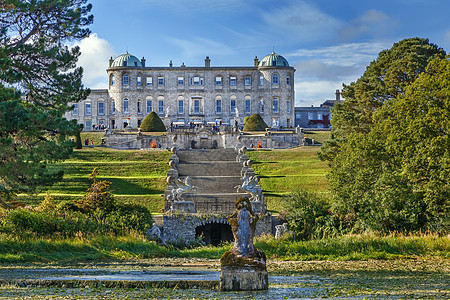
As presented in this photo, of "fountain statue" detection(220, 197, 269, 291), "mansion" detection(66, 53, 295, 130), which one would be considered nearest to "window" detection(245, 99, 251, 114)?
"mansion" detection(66, 53, 295, 130)

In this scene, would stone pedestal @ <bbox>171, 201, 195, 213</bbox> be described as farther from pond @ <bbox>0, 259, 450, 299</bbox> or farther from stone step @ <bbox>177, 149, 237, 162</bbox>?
stone step @ <bbox>177, 149, 237, 162</bbox>

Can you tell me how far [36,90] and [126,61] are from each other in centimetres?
5758

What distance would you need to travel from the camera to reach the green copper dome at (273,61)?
77438 millimetres

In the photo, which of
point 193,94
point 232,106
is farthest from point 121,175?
point 232,106

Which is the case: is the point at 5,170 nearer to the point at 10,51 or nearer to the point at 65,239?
the point at 65,239

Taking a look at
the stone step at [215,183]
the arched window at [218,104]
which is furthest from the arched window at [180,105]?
the stone step at [215,183]

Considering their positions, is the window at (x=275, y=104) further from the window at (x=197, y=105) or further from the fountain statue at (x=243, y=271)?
the fountain statue at (x=243, y=271)

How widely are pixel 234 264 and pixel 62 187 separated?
98.9 feet

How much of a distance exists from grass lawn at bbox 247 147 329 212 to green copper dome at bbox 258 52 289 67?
89.8 feet

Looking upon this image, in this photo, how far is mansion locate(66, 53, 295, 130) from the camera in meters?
76.6

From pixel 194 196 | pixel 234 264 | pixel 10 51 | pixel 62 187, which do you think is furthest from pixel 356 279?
pixel 62 187

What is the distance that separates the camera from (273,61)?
77625mm

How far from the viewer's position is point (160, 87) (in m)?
77.4

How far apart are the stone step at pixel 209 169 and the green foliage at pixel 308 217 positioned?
11192 millimetres
